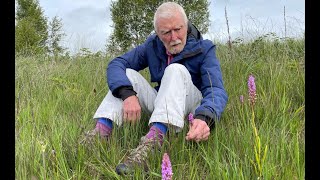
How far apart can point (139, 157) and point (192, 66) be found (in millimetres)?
1060

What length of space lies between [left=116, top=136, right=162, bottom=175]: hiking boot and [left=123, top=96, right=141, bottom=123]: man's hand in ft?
1.12

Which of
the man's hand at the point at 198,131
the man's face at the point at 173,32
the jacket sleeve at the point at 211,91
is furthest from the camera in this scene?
the man's face at the point at 173,32

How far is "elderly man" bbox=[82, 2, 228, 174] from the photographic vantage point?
266cm

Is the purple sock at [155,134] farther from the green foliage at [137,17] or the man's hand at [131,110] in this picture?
the green foliage at [137,17]

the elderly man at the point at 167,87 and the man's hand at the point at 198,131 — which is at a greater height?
the elderly man at the point at 167,87

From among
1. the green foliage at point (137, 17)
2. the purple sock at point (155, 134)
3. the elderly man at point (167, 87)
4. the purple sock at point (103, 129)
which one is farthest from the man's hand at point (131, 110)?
the green foliage at point (137, 17)

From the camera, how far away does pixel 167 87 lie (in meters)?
2.83

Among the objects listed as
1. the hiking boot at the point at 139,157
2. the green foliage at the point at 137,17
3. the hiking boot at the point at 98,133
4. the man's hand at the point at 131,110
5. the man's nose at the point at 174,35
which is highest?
the green foliage at the point at 137,17

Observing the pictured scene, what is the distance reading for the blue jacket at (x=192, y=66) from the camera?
2.82 metres

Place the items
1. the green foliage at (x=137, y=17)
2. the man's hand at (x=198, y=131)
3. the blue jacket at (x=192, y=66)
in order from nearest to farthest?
the man's hand at (x=198, y=131) < the blue jacket at (x=192, y=66) < the green foliage at (x=137, y=17)

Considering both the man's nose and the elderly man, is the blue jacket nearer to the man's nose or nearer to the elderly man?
the elderly man

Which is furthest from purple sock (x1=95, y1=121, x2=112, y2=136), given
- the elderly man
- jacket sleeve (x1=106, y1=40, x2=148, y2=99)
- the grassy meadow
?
jacket sleeve (x1=106, y1=40, x2=148, y2=99)

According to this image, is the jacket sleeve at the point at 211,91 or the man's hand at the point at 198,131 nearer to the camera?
the man's hand at the point at 198,131
